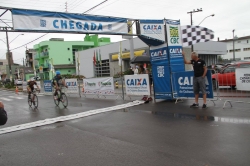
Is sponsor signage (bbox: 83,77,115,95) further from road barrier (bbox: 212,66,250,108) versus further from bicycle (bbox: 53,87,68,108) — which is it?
road barrier (bbox: 212,66,250,108)

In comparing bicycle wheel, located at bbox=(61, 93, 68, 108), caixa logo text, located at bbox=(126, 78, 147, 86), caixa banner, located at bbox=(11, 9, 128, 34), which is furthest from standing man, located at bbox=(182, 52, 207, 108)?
bicycle wheel, located at bbox=(61, 93, 68, 108)

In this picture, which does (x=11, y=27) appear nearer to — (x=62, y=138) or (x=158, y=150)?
(x=62, y=138)

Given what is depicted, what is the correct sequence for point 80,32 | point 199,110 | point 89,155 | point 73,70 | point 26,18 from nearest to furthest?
point 89,155, point 199,110, point 26,18, point 80,32, point 73,70

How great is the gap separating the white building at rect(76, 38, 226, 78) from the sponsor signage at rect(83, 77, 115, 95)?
51.8 feet

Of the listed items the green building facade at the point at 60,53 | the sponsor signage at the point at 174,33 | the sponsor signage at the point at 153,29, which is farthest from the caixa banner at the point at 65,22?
the green building facade at the point at 60,53

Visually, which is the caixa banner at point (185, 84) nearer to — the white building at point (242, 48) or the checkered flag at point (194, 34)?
the checkered flag at point (194, 34)

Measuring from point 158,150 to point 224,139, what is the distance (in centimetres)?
149

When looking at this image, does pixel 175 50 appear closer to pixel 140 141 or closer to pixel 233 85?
pixel 233 85

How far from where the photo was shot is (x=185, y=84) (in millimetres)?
9617

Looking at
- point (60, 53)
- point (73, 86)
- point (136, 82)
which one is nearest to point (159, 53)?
point (136, 82)

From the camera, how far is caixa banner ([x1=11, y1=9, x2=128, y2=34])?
8625 millimetres

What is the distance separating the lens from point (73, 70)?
205 ft

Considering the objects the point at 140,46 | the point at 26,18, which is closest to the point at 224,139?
the point at 26,18

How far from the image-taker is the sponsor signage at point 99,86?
44.5 feet
